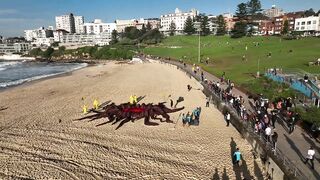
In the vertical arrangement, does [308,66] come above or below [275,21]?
below

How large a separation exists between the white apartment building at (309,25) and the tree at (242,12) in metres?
22.5

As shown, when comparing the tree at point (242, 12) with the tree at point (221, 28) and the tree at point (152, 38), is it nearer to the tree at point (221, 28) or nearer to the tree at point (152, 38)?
the tree at point (221, 28)

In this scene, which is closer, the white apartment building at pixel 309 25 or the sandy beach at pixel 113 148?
the sandy beach at pixel 113 148

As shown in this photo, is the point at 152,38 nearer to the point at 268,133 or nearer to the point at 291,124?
the point at 291,124

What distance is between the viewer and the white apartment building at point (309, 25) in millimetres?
104312

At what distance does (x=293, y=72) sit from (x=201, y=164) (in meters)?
20.1

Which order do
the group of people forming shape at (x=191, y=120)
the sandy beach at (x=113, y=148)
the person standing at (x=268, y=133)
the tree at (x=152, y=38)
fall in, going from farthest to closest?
the tree at (x=152, y=38), the group of people forming shape at (x=191, y=120), the person standing at (x=268, y=133), the sandy beach at (x=113, y=148)

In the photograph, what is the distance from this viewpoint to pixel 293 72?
3012cm

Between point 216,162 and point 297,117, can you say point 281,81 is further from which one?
point 216,162

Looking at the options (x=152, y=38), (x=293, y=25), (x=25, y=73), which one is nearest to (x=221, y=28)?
(x=152, y=38)

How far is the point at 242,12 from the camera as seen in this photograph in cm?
10356

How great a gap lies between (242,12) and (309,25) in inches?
1053

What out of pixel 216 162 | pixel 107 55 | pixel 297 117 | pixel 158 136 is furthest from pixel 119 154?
pixel 107 55

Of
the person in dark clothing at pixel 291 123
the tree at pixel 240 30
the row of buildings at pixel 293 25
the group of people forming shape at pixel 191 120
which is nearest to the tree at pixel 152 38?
the tree at pixel 240 30
